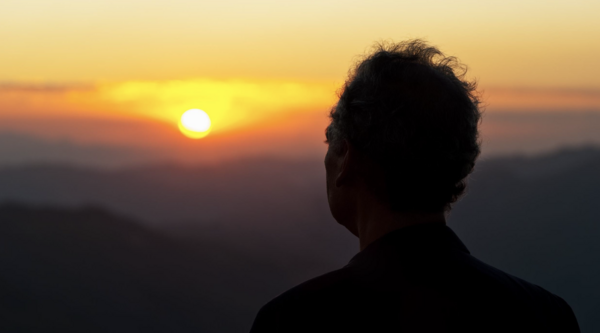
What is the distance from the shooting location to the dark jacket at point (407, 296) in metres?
1.25

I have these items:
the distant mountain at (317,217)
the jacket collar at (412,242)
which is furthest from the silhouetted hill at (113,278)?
the jacket collar at (412,242)

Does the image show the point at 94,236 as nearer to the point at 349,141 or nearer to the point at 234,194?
the point at 234,194

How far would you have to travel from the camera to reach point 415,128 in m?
1.39

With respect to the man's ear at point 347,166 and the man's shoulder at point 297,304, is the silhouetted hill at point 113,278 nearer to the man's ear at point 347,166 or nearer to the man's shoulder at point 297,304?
the man's ear at point 347,166

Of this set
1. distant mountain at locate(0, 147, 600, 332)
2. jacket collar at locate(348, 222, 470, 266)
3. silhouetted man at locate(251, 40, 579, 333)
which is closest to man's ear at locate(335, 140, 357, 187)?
silhouetted man at locate(251, 40, 579, 333)

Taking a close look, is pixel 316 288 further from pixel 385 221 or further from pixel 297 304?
pixel 385 221

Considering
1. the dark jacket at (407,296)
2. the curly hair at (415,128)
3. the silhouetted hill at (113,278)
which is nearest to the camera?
the dark jacket at (407,296)

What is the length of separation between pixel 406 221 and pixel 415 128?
228 millimetres

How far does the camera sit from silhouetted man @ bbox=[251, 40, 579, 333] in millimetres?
1264

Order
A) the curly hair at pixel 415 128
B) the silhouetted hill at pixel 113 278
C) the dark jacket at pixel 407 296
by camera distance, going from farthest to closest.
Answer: the silhouetted hill at pixel 113 278 → the curly hair at pixel 415 128 → the dark jacket at pixel 407 296

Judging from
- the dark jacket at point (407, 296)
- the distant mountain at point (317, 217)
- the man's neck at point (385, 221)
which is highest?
the distant mountain at point (317, 217)

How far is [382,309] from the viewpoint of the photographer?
1247 millimetres

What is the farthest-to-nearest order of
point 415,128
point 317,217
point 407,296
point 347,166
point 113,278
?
point 113,278
point 317,217
point 347,166
point 415,128
point 407,296

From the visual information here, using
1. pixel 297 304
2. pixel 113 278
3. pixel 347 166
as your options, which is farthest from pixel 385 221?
pixel 113 278
